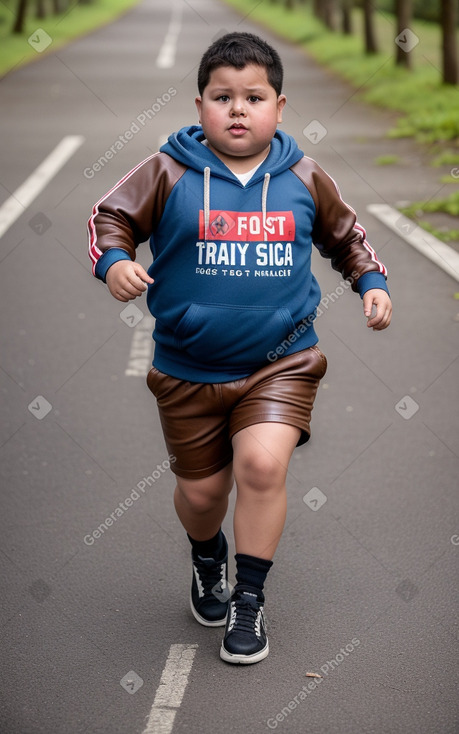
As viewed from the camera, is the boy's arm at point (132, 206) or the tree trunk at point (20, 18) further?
the tree trunk at point (20, 18)

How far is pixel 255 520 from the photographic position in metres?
3.49

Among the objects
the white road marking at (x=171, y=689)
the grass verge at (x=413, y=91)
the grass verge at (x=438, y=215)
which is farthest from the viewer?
the grass verge at (x=413, y=91)

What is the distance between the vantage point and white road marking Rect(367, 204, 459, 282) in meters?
8.68

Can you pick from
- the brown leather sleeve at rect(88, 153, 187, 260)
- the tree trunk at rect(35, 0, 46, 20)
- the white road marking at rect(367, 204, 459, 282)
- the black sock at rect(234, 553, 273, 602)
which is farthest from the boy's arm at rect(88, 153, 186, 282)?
the tree trunk at rect(35, 0, 46, 20)

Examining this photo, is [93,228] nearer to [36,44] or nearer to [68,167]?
[68,167]

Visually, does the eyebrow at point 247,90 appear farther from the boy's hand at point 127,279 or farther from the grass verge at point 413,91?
the grass verge at point 413,91

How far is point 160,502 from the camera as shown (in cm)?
482

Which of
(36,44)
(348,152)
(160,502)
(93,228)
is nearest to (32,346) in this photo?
(160,502)

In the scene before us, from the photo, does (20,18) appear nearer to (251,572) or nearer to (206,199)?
(206,199)

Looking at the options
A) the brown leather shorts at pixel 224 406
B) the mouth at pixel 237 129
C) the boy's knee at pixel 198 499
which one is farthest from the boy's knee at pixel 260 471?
the mouth at pixel 237 129

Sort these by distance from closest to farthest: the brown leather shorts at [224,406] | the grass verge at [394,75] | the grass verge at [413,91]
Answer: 1. the brown leather shorts at [224,406]
2. the grass verge at [413,91]
3. the grass verge at [394,75]

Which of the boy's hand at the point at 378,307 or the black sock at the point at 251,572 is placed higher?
the boy's hand at the point at 378,307

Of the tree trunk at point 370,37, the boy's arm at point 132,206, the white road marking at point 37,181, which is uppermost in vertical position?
the boy's arm at point 132,206

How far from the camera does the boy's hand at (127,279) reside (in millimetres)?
3225
